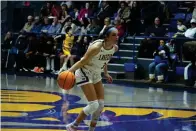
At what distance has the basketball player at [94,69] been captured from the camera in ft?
24.5

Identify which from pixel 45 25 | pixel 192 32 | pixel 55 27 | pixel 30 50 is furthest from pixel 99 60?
pixel 45 25

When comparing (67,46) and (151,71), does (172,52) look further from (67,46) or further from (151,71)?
(67,46)

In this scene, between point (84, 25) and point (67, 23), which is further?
point (84, 25)

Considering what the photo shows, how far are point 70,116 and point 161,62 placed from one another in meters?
6.70

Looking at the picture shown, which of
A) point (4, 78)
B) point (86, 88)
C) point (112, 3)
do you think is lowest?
point (4, 78)

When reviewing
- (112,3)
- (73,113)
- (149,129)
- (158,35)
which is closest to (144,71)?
(158,35)

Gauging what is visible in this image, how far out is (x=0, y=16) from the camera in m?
22.8

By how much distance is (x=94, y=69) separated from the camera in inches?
303

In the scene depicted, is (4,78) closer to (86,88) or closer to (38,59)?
(38,59)

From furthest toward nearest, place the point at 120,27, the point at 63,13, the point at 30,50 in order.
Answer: the point at 63,13 < the point at 30,50 < the point at 120,27

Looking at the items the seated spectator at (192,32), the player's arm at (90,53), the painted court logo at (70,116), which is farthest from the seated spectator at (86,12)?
the player's arm at (90,53)

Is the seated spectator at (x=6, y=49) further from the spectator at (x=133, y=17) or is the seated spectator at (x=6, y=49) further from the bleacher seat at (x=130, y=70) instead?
the bleacher seat at (x=130, y=70)

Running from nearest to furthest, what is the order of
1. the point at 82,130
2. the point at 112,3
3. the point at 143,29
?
the point at 82,130, the point at 143,29, the point at 112,3

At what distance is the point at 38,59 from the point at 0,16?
4.44m
